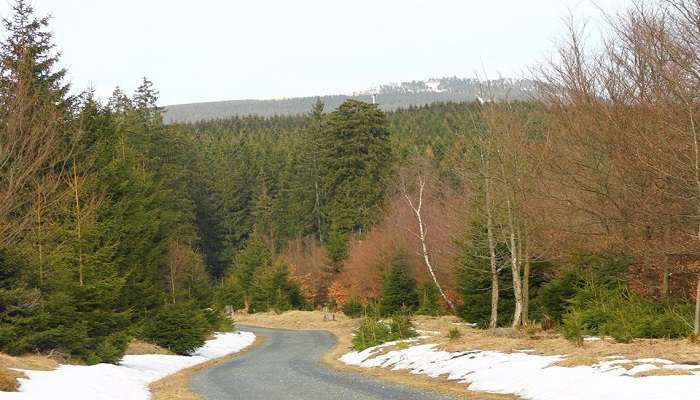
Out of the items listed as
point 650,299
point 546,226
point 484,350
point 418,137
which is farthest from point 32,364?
point 418,137

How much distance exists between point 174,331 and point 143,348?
6.81 ft

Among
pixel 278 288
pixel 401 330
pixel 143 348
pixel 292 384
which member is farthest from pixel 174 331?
pixel 278 288

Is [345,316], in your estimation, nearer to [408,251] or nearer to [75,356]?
[408,251]

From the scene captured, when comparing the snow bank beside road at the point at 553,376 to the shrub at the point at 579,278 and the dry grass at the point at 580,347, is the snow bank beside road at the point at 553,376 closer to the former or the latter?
the dry grass at the point at 580,347

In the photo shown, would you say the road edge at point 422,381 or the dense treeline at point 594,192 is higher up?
the dense treeline at point 594,192

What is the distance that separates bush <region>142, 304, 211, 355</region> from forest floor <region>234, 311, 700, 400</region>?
356 inches

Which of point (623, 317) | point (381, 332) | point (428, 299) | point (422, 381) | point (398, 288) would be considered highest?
point (623, 317)

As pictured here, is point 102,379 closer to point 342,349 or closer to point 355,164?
point 342,349

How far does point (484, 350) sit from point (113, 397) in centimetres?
851

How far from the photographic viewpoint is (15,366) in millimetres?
15508

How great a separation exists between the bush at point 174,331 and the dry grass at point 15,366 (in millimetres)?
9960

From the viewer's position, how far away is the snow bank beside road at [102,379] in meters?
13.3

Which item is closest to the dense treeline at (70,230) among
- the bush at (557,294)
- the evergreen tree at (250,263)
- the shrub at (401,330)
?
the shrub at (401,330)

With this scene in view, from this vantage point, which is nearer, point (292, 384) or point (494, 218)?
point (292, 384)
